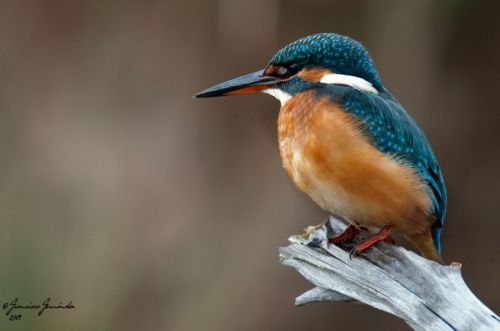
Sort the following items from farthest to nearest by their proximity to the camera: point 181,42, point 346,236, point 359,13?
point 181,42 < point 359,13 < point 346,236

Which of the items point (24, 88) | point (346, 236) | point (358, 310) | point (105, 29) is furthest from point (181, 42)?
point (346, 236)

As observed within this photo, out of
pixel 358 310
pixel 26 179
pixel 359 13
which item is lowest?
pixel 358 310

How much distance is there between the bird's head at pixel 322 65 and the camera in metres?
3.02

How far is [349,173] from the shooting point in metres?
2.71

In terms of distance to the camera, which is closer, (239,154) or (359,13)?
(359,13)

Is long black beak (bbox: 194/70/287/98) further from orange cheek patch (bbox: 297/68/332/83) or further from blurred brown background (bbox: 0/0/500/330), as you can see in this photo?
blurred brown background (bbox: 0/0/500/330)

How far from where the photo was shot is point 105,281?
4754 mm

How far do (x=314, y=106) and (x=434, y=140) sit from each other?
1.89 m

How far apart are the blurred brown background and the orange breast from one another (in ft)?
5.70

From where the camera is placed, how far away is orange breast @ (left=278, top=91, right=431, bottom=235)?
273 cm

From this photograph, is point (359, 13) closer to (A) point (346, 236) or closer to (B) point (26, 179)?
(A) point (346, 236)

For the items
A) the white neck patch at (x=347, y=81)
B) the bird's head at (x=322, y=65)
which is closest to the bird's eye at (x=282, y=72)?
the bird's head at (x=322, y=65)

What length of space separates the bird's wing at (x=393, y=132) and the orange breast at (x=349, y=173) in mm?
36
